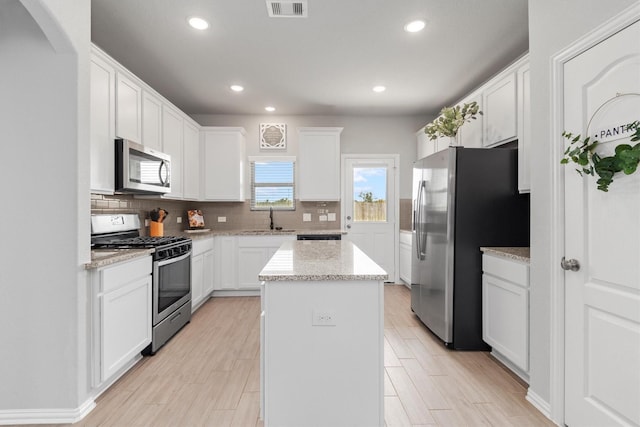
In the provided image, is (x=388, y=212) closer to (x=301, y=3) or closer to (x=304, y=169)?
(x=304, y=169)

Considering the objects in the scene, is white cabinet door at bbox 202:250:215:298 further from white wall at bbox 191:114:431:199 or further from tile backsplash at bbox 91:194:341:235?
white wall at bbox 191:114:431:199

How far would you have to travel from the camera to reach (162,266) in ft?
9.04

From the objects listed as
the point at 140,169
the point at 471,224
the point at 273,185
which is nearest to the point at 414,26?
the point at 471,224

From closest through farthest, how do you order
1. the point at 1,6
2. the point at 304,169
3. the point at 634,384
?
the point at 634,384 → the point at 1,6 → the point at 304,169

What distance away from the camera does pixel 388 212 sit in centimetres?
519

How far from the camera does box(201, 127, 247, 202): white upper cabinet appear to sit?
4602 millimetres

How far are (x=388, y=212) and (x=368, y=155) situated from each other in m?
0.97

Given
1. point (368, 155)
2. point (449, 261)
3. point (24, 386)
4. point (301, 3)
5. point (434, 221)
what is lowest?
point (24, 386)

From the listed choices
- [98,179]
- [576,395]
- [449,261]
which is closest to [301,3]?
[98,179]

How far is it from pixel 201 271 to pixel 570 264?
11.5 feet

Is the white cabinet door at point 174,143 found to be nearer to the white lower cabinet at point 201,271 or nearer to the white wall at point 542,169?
the white lower cabinet at point 201,271

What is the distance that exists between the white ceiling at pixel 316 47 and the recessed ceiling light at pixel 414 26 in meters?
0.06

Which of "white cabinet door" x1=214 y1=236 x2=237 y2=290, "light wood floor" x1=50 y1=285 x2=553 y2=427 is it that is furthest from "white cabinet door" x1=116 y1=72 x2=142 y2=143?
"light wood floor" x1=50 y1=285 x2=553 y2=427

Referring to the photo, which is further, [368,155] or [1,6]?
[368,155]
